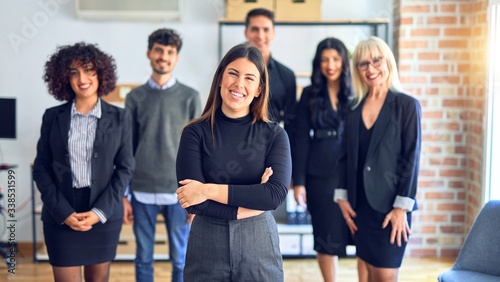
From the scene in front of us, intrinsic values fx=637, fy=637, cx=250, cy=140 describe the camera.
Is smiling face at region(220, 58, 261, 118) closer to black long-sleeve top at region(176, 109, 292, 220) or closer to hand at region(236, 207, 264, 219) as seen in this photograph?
black long-sleeve top at region(176, 109, 292, 220)

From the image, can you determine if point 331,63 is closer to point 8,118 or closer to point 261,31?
point 261,31

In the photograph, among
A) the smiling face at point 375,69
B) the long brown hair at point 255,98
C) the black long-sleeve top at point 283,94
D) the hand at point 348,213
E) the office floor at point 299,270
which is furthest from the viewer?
the office floor at point 299,270

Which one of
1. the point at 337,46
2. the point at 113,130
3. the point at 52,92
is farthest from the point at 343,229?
the point at 52,92

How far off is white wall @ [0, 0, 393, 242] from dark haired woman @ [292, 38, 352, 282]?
154cm

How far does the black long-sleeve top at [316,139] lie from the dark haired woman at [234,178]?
106 centimetres

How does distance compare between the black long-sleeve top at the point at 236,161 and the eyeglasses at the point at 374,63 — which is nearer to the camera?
the black long-sleeve top at the point at 236,161

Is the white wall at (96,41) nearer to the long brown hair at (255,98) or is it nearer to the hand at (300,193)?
the hand at (300,193)

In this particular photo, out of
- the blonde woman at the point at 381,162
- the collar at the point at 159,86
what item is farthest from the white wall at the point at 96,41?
the blonde woman at the point at 381,162

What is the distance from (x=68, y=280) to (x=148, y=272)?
673 millimetres

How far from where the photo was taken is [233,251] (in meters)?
2.18

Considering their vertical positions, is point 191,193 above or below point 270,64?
below

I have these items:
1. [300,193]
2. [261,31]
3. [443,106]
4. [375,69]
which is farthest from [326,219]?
[443,106]

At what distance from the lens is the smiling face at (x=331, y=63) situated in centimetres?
336

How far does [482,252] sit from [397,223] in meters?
0.46
